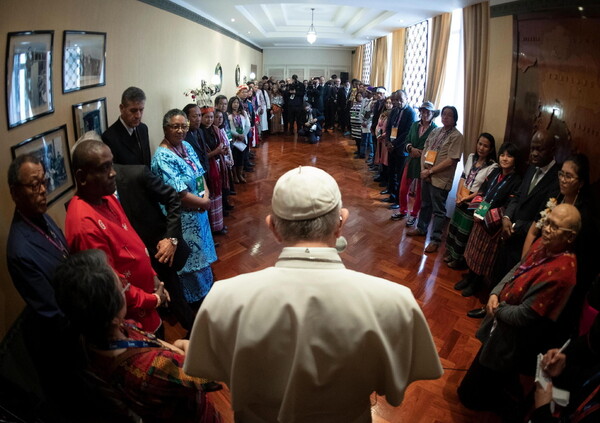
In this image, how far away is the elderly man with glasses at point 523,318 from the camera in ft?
5.48

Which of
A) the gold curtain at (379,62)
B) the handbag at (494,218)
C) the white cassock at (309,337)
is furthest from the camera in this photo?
the gold curtain at (379,62)

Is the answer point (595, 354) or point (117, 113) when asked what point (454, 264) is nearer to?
point (595, 354)

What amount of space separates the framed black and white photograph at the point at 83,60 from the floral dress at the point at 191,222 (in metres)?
0.78

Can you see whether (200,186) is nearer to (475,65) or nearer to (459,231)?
(459,231)

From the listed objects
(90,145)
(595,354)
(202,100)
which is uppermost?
(202,100)

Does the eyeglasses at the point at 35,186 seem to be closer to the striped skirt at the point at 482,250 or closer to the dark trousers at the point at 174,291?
the dark trousers at the point at 174,291

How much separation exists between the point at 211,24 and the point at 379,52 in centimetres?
531

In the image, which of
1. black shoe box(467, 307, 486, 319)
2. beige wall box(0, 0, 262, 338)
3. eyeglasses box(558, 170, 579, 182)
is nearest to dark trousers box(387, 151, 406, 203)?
black shoe box(467, 307, 486, 319)

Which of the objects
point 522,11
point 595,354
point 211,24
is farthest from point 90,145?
point 211,24

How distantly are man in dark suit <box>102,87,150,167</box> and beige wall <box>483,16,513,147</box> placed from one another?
357 cm

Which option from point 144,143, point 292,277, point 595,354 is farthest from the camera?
point 144,143

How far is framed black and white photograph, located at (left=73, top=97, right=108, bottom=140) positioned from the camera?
2479mm

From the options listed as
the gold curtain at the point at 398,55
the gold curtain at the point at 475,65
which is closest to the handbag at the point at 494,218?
the gold curtain at the point at 475,65

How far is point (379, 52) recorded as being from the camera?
33.1 feet
